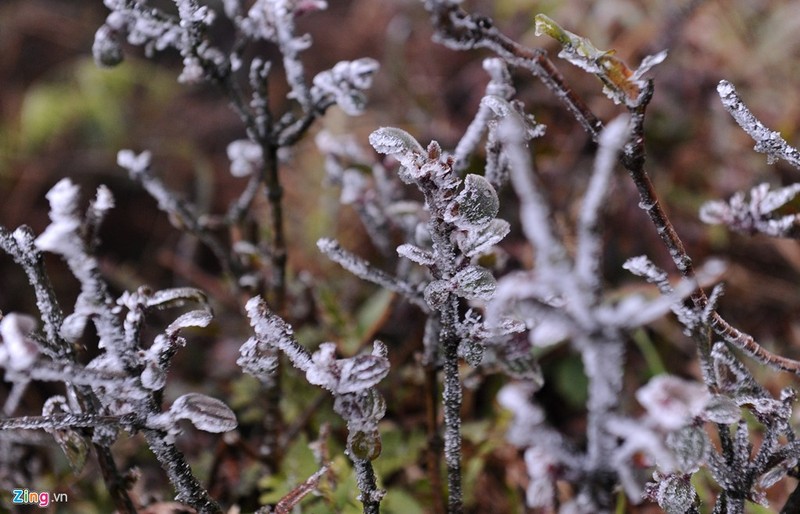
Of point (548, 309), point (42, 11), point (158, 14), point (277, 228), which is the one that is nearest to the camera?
point (548, 309)

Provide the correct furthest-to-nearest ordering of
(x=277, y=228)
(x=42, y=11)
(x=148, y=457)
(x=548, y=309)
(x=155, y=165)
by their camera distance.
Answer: (x=42, y=11) < (x=155, y=165) < (x=148, y=457) < (x=277, y=228) < (x=548, y=309)

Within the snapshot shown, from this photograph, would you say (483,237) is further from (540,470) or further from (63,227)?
(63,227)


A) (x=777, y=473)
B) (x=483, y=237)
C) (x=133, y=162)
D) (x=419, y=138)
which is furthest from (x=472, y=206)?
(x=419, y=138)

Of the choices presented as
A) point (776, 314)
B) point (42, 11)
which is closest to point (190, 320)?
point (776, 314)

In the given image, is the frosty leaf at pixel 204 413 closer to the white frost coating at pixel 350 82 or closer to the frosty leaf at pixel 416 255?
the frosty leaf at pixel 416 255

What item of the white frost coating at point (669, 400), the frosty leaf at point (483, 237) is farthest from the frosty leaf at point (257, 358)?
the white frost coating at point (669, 400)

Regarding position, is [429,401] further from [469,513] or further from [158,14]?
[158,14]

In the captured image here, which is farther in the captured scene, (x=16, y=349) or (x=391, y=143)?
(x=391, y=143)

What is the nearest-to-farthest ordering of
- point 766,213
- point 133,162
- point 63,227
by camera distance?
point 63,227, point 766,213, point 133,162
